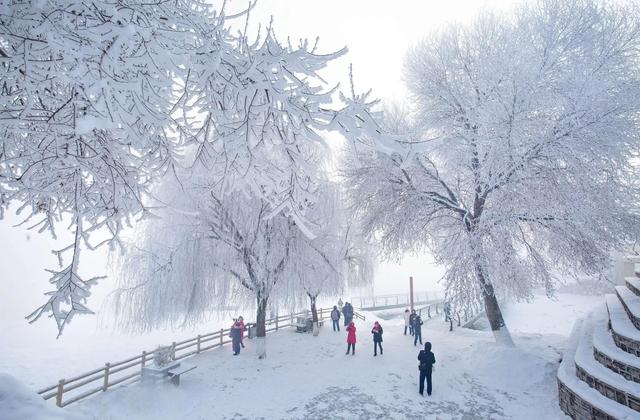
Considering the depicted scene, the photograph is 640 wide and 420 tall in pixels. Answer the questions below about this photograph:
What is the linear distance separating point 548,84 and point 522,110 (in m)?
1.34

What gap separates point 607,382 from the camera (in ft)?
18.7

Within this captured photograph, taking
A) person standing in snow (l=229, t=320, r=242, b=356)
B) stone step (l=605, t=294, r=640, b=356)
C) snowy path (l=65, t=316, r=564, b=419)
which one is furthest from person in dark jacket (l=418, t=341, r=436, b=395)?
person standing in snow (l=229, t=320, r=242, b=356)

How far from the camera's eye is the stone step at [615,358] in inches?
221

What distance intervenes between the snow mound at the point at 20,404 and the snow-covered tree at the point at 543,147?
23.1 ft

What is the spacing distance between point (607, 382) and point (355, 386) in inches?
215

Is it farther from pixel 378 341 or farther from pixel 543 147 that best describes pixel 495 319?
pixel 543 147

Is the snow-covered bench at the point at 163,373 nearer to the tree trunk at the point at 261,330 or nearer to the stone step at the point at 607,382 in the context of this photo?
the tree trunk at the point at 261,330

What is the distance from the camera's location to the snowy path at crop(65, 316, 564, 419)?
7426 millimetres

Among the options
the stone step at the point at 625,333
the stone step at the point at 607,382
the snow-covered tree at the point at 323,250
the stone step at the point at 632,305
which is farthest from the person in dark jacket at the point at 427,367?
the snow-covered tree at the point at 323,250

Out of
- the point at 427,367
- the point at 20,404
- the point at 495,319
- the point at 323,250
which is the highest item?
the point at 323,250

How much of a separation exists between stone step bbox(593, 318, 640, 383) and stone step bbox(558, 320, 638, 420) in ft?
1.85

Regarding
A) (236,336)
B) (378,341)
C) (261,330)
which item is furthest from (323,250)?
(236,336)

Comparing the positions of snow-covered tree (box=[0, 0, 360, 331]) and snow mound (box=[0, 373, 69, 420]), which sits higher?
snow-covered tree (box=[0, 0, 360, 331])

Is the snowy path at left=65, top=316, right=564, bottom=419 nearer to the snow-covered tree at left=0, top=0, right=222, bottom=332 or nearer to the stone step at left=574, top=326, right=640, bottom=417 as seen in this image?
the stone step at left=574, top=326, right=640, bottom=417
